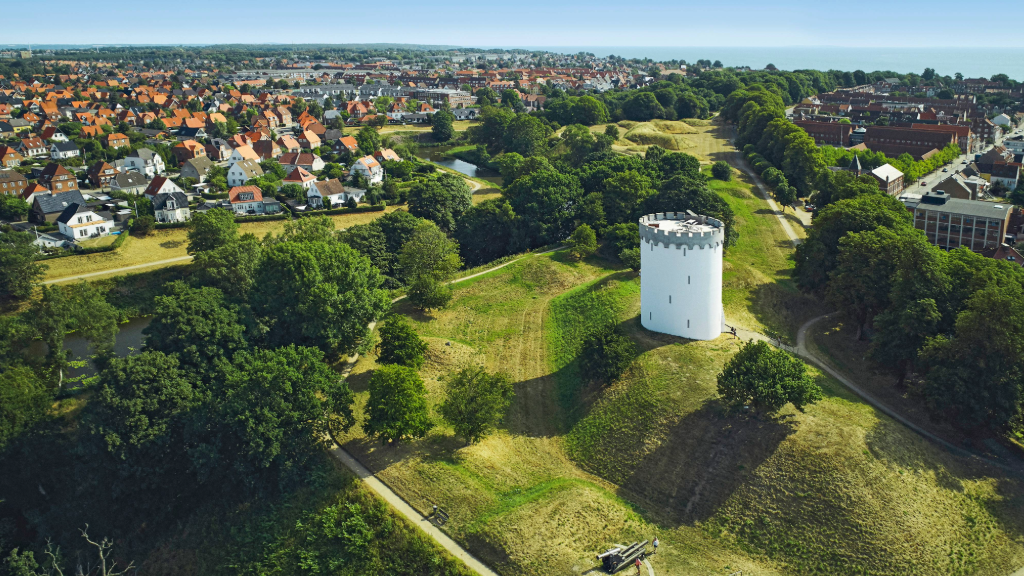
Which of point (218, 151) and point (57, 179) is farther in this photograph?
point (218, 151)

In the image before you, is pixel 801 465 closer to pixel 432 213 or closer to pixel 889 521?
pixel 889 521

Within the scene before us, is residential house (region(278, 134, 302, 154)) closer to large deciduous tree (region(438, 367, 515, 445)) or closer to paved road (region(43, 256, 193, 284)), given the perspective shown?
paved road (region(43, 256, 193, 284))

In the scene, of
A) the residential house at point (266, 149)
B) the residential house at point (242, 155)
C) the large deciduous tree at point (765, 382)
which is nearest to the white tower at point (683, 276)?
the large deciduous tree at point (765, 382)

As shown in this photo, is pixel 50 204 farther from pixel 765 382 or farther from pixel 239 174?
pixel 765 382

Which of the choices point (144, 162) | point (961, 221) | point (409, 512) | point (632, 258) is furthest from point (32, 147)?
point (961, 221)

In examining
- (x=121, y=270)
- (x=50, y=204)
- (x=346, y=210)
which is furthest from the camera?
(x=346, y=210)

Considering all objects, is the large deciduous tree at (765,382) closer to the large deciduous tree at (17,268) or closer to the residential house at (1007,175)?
the large deciduous tree at (17,268)
